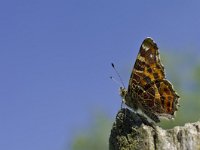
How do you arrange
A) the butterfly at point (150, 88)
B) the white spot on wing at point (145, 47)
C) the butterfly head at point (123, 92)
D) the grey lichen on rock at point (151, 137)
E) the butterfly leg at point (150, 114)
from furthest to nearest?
the white spot on wing at point (145, 47) → the butterfly head at point (123, 92) → the butterfly at point (150, 88) → the butterfly leg at point (150, 114) → the grey lichen on rock at point (151, 137)

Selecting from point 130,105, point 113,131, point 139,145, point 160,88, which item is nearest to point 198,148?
point 139,145

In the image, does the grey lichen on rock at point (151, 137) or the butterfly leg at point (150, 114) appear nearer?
the grey lichen on rock at point (151, 137)

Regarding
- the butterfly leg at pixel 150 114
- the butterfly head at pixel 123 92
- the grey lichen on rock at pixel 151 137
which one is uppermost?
the butterfly head at pixel 123 92

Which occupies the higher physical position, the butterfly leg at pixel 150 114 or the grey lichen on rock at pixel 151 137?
the butterfly leg at pixel 150 114

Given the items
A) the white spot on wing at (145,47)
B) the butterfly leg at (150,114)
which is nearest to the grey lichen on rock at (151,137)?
the butterfly leg at (150,114)

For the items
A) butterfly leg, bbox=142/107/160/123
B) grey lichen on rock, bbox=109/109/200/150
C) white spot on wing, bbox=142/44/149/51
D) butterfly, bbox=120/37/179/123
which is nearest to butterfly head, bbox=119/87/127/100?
butterfly, bbox=120/37/179/123

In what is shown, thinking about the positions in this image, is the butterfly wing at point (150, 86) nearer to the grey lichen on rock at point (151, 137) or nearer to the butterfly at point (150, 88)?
the butterfly at point (150, 88)

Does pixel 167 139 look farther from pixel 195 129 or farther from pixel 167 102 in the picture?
pixel 167 102

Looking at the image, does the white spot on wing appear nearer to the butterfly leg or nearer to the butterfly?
the butterfly
